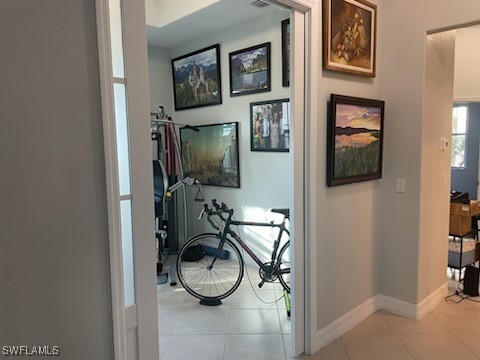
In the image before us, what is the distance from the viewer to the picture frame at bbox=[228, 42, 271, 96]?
389 centimetres

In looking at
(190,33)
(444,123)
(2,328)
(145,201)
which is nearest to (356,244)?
(444,123)

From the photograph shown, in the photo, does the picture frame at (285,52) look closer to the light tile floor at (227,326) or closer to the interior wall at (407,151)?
the interior wall at (407,151)

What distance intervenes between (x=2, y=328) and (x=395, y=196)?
2.79 meters

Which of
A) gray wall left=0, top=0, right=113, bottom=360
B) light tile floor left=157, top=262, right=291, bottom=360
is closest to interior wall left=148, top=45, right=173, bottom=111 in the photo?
light tile floor left=157, top=262, right=291, bottom=360

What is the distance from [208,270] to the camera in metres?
3.72

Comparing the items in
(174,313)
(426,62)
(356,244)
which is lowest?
(174,313)

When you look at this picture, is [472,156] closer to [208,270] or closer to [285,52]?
[285,52]

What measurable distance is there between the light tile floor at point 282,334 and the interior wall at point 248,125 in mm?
1179

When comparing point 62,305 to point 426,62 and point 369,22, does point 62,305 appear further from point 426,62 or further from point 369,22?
point 426,62

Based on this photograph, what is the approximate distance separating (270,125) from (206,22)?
1361mm

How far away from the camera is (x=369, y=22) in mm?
2744

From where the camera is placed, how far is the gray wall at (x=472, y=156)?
610 centimetres

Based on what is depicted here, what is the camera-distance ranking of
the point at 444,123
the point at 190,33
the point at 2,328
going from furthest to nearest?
the point at 190,33, the point at 444,123, the point at 2,328

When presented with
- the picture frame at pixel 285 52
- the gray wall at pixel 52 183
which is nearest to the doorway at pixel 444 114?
the picture frame at pixel 285 52
